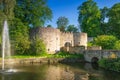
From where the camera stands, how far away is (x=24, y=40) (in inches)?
1399

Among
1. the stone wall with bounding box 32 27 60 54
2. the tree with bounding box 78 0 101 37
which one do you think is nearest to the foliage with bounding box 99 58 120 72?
the stone wall with bounding box 32 27 60 54

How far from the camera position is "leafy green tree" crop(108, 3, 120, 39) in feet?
166

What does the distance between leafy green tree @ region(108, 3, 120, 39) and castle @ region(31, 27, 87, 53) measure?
342 inches

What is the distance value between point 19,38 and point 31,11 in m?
7.97

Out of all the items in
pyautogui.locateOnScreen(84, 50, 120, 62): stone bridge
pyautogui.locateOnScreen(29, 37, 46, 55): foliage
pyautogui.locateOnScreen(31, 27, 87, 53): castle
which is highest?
pyautogui.locateOnScreen(31, 27, 87, 53): castle

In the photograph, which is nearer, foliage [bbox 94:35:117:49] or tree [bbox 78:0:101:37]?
foliage [bbox 94:35:117:49]

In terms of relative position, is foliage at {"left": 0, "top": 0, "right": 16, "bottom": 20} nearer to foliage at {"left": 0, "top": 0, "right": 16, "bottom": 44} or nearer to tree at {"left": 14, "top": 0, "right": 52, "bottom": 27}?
foliage at {"left": 0, "top": 0, "right": 16, "bottom": 44}

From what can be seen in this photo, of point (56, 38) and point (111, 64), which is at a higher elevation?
point (56, 38)

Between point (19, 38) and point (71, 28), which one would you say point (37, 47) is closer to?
point (19, 38)

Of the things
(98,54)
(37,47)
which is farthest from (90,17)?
(98,54)

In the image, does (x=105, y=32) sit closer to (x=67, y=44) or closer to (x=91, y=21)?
(x=91, y=21)

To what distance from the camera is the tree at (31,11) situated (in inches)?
1595

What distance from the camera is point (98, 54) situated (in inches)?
1288

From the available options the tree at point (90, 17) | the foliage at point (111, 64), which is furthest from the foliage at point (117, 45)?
the tree at point (90, 17)
